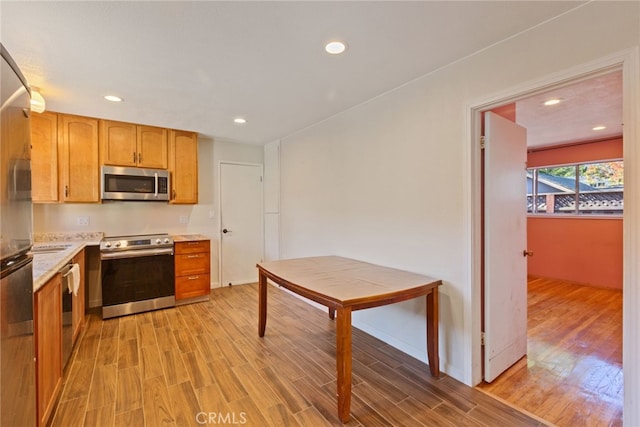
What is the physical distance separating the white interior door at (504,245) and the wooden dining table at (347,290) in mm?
427

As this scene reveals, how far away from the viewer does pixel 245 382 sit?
2.11 meters

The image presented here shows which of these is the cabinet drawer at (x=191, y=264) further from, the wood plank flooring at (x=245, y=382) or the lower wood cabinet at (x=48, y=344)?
the lower wood cabinet at (x=48, y=344)

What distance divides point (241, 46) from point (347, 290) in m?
1.82

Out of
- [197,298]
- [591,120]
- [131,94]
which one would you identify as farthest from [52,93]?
[591,120]

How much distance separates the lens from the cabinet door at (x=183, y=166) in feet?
13.1

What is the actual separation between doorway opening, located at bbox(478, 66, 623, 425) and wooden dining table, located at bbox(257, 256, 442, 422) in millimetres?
429

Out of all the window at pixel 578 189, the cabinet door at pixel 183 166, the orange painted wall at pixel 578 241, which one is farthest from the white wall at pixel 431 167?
the window at pixel 578 189

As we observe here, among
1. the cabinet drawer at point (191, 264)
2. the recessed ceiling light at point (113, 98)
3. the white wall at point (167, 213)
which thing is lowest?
the cabinet drawer at point (191, 264)

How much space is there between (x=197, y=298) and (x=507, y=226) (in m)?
3.76

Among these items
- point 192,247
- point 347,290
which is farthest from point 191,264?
point 347,290

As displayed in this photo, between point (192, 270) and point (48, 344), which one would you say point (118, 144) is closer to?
point (192, 270)

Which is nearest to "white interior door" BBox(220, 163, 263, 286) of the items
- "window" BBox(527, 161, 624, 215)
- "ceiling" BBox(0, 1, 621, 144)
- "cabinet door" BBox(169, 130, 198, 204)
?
"cabinet door" BBox(169, 130, 198, 204)

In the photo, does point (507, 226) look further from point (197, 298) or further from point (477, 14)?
point (197, 298)

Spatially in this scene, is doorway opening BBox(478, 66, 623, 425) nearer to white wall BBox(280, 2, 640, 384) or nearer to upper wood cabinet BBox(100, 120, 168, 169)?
white wall BBox(280, 2, 640, 384)
